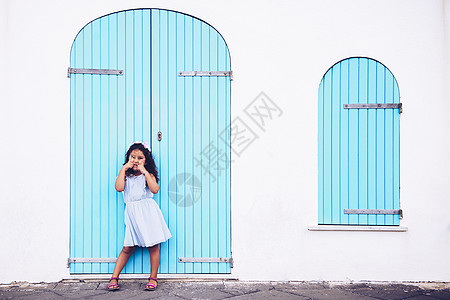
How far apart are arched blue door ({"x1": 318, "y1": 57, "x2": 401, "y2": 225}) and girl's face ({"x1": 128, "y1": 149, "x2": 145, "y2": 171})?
2143mm

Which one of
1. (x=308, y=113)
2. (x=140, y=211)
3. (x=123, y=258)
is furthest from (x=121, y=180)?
(x=308, y=113)

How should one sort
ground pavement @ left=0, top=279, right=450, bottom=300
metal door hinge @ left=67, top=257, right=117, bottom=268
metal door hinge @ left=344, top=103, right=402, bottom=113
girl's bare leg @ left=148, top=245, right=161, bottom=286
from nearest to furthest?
1. ground pavement @ left=0, top=279, right=450, bottom=300
2. girl's bare leg @ left=148, top=245, right=161, bottom=286
3. metal door hinge @ left=67, top=257, right=117, bottom=268
4. metal door hinge @ left=344, top=103, right=402, bottom=113

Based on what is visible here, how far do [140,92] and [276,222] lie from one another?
2.28m

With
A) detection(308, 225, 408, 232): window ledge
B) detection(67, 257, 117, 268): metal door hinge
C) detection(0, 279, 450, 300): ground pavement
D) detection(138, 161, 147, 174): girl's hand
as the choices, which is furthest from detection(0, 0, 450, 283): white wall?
detection(67, 257, 117, 268): metal door hinge

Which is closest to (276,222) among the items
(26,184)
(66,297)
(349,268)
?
(349,268)

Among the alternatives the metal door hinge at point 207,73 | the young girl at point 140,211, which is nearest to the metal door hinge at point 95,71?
the metal door hinge at point 207,73

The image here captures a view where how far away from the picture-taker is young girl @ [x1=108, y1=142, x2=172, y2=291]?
14.6ft

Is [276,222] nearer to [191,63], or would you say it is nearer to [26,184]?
[191,63]

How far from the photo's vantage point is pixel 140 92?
4848 mm

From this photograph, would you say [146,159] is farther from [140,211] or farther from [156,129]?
[140,211]

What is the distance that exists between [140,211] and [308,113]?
230 cm

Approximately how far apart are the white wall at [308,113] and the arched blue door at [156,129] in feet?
0.53

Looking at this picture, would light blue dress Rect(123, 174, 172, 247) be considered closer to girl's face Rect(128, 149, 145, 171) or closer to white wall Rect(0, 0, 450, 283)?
girl's face Rect(128, 149, 145, 171)

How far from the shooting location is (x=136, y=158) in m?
4.51
